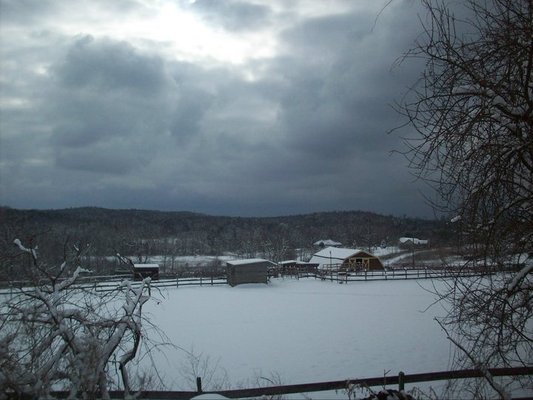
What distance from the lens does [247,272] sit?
4197cm

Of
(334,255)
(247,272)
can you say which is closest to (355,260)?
(334,255)

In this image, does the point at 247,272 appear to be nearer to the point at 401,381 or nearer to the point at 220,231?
the point at 401,381

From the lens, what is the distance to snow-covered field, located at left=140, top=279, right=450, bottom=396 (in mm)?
11587

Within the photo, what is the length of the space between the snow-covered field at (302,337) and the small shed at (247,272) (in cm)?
A: 1188

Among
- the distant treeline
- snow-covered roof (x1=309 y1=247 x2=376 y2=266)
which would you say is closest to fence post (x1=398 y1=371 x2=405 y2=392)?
snow-covered roof (x1=309 y1=247 x2=376 y2=266)

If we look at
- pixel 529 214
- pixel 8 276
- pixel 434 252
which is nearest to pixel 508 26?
pixel 529 214

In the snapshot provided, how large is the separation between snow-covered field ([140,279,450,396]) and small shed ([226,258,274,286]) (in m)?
11.9

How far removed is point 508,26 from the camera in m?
4.61

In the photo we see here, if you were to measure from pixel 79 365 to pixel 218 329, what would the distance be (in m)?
14.4

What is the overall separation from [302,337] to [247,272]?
26.0m

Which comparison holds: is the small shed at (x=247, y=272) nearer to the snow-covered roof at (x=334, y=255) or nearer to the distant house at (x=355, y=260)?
the distant house at (x=355, y=260)

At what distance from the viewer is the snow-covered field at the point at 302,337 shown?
11.6 meters

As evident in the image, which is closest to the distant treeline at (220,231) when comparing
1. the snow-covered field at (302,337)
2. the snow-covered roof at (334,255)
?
the snow-covered roof at (334,255)

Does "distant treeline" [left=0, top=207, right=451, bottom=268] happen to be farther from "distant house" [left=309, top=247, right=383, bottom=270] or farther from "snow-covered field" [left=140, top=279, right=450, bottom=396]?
"snow-covered field" [left=140, top=279, right=450, bottom=396]
